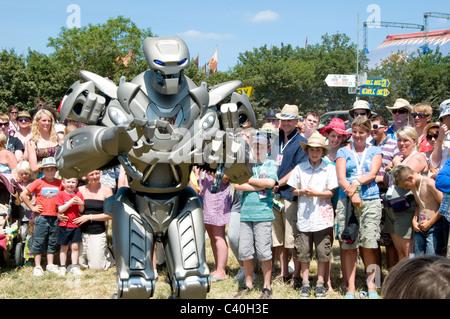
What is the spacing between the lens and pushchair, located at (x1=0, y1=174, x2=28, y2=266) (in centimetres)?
495

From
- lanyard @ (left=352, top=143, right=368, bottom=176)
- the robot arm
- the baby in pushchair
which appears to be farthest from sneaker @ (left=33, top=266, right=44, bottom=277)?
lanyard @ (left=352, top=143, right=368, bottom=176)

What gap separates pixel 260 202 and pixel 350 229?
2.95 ft

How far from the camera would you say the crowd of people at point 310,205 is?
4.17 metres

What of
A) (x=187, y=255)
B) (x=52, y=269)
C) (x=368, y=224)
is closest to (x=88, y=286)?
(x=52, y=269)

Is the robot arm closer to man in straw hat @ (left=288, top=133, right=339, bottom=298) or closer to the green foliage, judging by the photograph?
man in straw hat @ (left=288, top=133, right=339, bottom=298)

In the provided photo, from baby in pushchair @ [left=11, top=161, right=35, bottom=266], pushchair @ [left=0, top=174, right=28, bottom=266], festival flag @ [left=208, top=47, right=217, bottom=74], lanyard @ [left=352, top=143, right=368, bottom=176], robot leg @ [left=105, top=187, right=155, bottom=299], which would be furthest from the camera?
festival flag @ [left=208, top=47, right=217, bottom=74]

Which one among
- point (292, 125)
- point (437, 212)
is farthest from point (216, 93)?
point (437, 212)

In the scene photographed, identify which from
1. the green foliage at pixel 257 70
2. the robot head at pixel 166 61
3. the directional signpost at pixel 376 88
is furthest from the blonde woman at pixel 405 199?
the green foliage at pixel 257 70

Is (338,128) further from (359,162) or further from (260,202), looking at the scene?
(260,202)

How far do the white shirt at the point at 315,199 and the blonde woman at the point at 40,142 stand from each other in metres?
3.05

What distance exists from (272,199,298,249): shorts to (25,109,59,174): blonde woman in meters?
2.86

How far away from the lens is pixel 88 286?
4809 mm

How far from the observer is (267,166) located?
14.8ft
